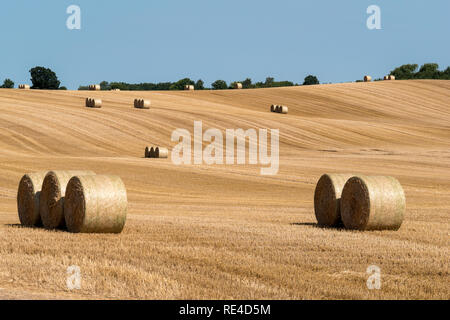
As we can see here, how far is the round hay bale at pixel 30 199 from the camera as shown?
17328mm

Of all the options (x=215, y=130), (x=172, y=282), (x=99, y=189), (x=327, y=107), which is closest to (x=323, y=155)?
(x=215, y=130)

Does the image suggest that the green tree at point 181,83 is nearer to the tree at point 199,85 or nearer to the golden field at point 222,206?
the tree at point 199,85

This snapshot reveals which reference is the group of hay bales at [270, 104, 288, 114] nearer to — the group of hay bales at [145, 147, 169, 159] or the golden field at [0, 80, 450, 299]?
the golden field at [0, 80, 450, 299]

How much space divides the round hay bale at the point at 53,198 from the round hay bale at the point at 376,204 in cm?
628

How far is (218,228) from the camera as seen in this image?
16594 millimetres

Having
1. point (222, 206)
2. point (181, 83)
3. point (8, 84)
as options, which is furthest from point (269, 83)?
point (222, 206)

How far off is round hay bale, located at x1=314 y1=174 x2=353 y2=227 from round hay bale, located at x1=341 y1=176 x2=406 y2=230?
2.70 ft

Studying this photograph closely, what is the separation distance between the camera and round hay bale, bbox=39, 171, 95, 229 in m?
16.5

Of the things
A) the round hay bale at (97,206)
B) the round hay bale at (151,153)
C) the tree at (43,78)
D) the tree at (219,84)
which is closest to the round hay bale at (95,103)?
the round hay bale at (151,153)

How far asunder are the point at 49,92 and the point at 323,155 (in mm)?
35394

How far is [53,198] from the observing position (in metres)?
16.7

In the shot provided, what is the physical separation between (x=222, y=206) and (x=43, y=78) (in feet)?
308

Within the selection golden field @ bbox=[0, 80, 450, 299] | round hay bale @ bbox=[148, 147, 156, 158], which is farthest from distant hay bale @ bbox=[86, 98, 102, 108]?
round hay bale @ bbox=[148, 147, 156, 158]
